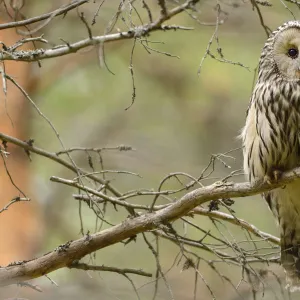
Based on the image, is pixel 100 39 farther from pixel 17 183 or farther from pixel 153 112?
pixel 153 112

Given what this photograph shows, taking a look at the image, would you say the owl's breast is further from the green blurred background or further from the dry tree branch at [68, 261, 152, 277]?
the green blurred background

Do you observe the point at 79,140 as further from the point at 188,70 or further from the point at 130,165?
the point at 188,70

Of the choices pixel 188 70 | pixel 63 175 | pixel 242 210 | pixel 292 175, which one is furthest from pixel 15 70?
pixel 292 175

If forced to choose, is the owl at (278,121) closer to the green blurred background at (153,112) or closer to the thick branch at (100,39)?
the thick branch at (100,39)

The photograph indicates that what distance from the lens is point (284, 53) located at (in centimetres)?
359

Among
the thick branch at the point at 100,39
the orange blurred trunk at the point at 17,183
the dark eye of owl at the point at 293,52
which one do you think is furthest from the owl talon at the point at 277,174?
the orange blurred trunk at the point at 17,183

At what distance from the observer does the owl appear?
11.0 feet

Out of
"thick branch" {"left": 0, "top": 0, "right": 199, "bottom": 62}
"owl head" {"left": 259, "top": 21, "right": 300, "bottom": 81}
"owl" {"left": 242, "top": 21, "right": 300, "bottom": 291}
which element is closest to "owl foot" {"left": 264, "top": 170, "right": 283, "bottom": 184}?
"owl" {"left": 242, "top": 21, "right": 300, "bottom": 291}

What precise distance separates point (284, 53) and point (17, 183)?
3.81 meters

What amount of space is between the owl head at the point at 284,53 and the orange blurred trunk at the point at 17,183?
3345mm

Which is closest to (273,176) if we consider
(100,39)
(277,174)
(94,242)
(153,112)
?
(277,174)

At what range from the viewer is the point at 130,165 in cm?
779

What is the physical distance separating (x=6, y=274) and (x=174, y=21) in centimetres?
465

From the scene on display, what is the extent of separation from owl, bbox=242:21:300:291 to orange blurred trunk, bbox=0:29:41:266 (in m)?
3.31
